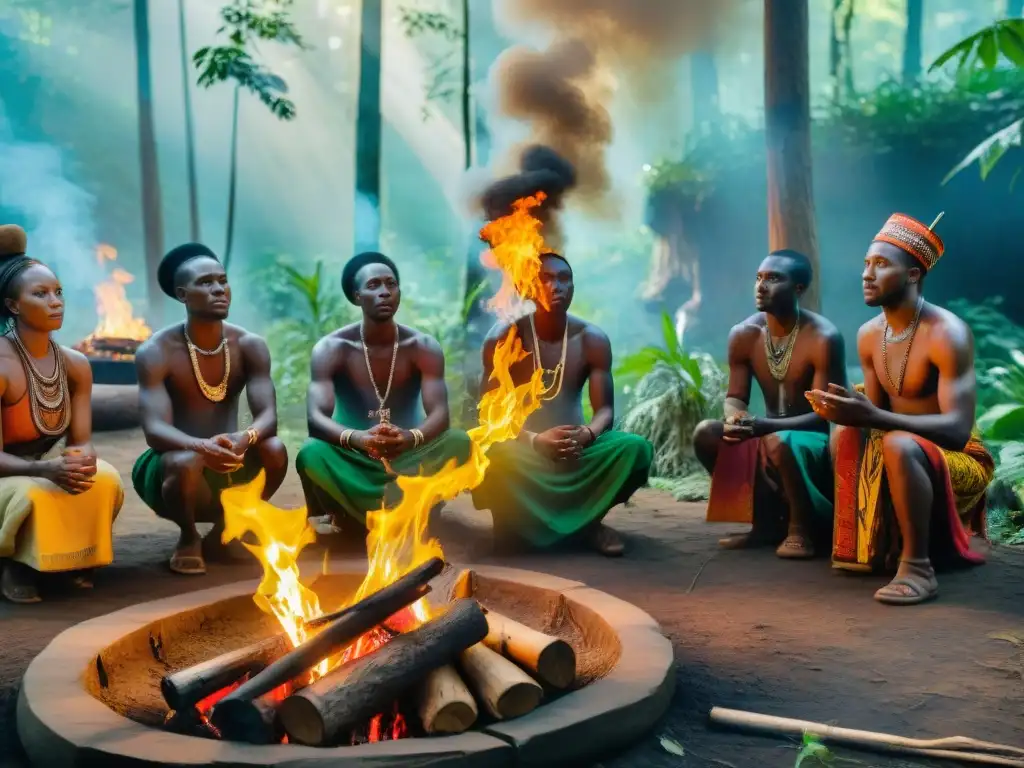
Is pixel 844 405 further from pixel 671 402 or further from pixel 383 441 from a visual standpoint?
pixel 671 402

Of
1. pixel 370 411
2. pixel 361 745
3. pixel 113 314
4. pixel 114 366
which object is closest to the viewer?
pixel 361 745

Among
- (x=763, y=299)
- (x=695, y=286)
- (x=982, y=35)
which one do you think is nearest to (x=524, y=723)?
(x=763, y=299)

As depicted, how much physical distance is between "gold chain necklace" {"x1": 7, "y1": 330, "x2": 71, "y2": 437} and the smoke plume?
451 centimetres

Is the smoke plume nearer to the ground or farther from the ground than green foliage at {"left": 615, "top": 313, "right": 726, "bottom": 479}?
farther from the ground

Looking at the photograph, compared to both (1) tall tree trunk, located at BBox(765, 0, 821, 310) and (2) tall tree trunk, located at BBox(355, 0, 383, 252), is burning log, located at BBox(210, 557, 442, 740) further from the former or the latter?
(2) tall tree trunk, located at BBox(355, 0, 383, 252)

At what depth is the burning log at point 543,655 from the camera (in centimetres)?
312

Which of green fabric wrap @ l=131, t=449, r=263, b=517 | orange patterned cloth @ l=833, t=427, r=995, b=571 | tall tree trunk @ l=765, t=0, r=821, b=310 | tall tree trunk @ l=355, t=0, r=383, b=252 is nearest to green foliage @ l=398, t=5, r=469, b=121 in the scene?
tall tree trunk @ l=355, t=0, r=383, b=252

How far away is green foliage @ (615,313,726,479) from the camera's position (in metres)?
8.59

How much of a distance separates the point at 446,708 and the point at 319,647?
510mm

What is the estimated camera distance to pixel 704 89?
47.6ft

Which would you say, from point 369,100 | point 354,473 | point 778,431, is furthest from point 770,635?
point 369,100

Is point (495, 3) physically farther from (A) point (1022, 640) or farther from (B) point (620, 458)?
(A) point (1022, 640)

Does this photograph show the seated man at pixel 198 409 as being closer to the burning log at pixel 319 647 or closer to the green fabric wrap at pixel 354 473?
the green fabric wrap at pixel 354 473

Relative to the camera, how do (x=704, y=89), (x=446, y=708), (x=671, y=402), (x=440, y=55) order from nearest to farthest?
(x=446, y=708), (x=671, y=402), (x=704, y=89), (x=440, y=55)
